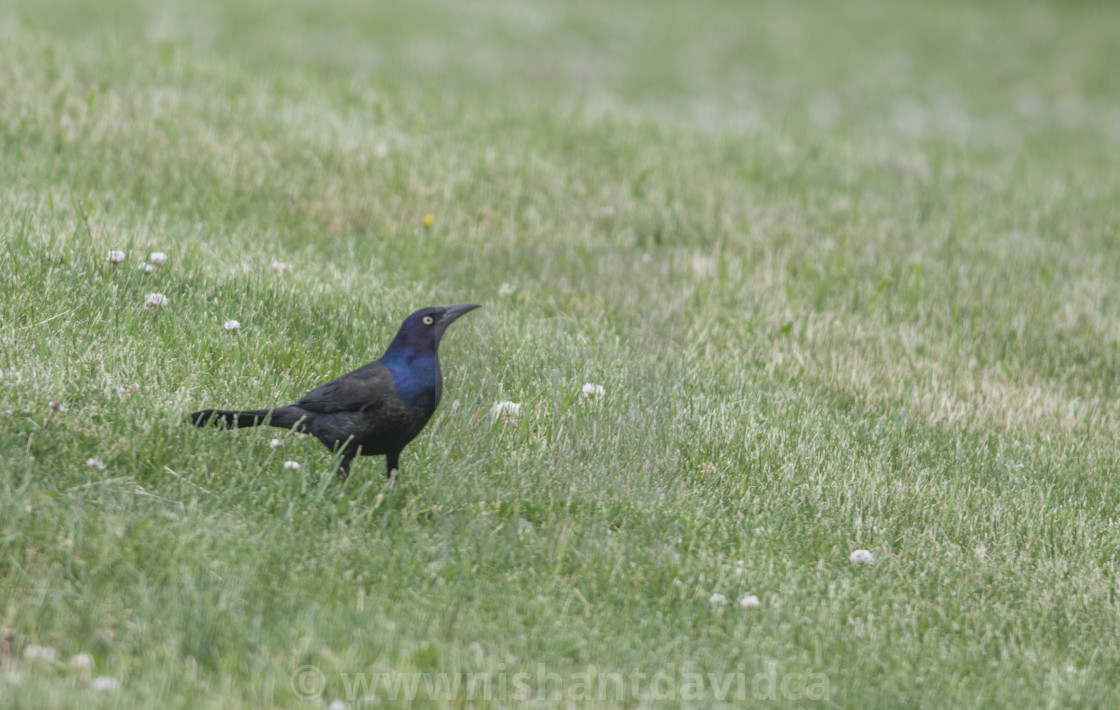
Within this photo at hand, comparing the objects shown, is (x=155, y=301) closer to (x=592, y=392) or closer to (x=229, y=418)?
(x=229, y=418)

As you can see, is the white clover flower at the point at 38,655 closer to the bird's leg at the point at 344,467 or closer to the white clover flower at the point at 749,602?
the bird's leg at the point at 344,467

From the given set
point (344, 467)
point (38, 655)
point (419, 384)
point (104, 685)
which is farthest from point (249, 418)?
point (104, 685)

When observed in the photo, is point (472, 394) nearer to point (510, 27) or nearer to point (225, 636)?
point (225, 636)

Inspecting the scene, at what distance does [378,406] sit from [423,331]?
14.8 inches

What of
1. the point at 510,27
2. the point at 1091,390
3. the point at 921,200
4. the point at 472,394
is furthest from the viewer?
the point at 510,27

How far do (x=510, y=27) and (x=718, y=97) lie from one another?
4.02 meters

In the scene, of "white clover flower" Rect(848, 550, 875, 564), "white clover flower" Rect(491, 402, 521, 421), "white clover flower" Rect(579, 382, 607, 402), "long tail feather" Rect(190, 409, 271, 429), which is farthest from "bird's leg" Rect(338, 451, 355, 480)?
"white clover flower" Rect(848, 550, 875, 564)

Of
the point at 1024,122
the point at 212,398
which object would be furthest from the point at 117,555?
the point at 1024,122

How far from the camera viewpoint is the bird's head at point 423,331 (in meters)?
4.49

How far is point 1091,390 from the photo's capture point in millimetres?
6711

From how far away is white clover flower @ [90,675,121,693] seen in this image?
3.20m

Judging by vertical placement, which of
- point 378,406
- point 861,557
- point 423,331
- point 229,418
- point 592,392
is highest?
point 423,331

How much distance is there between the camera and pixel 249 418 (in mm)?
4449

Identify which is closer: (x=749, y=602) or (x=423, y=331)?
(x=749, y=602)
